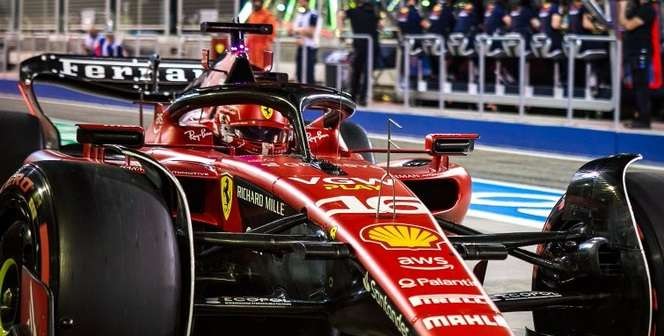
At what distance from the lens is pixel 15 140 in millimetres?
7684

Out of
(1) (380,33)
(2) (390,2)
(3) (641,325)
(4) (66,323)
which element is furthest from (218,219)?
(2) (390,2)

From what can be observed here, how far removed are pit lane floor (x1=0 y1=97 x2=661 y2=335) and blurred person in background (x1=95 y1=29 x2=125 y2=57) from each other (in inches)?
219

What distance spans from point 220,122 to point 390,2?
15.4m

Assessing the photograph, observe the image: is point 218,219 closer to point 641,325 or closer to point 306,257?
point 306,257

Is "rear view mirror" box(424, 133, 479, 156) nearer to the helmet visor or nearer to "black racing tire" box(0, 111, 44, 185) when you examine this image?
the helmet visor

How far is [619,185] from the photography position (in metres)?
5.27

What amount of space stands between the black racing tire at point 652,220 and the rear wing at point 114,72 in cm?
468

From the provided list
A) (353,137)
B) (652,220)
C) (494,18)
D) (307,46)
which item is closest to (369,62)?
(307,46)

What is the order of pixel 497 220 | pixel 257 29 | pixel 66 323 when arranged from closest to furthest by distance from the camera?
pixel 66 323, pixel 257 29, pixel 497 220

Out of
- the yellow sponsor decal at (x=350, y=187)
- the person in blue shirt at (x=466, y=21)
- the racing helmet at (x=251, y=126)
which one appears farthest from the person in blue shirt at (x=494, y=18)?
the yellow sponsor decal at (x=350, y=187)

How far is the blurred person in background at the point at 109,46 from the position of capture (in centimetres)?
2595

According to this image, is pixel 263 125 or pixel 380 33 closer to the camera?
pixel 263 125

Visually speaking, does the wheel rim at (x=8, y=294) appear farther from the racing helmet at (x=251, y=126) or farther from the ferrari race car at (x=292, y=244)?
the racing helmet at (x=251, y=126)

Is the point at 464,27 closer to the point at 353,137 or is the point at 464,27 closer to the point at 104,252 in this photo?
the point at 353,137
